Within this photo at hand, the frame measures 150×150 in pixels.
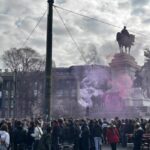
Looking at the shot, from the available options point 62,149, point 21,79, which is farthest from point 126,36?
point 62,149

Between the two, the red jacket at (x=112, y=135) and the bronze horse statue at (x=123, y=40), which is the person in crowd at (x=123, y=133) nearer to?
the red jacket at (x=112, y=135)

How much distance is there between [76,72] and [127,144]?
252 ft

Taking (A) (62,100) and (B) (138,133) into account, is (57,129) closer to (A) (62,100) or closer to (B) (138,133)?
(B) (138,133)

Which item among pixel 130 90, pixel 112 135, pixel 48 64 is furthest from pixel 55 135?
pixel 130 90

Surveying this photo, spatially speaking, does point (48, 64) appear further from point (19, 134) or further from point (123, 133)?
point (123, 133)

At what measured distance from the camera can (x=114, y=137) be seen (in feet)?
64.4

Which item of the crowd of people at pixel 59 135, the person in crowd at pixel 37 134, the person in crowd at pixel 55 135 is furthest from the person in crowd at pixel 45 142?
the person in crowd at pixel 55 135

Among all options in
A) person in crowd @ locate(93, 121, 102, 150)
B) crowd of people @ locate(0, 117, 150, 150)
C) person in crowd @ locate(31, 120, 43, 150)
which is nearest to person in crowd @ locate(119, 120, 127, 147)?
crowd of people @ locate(0, 117, 150, 150)

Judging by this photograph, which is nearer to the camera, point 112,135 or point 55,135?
point 55,135

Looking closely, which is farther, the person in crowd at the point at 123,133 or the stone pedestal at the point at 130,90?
the stone pedestal at the point at 130,90

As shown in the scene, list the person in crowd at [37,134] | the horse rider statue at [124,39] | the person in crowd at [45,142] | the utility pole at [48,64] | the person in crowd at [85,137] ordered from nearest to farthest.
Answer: the person in crowd at [45,142] → the person in crowd at [37,134] → the person in crowd at [85,137] → the utility pole at [48,64] → the horse rider statue at [124,39]

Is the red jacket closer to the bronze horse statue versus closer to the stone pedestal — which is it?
the stone pedestal

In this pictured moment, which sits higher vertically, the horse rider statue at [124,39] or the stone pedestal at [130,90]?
the horse rider statue at [124,39]

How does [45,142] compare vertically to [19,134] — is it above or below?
below
